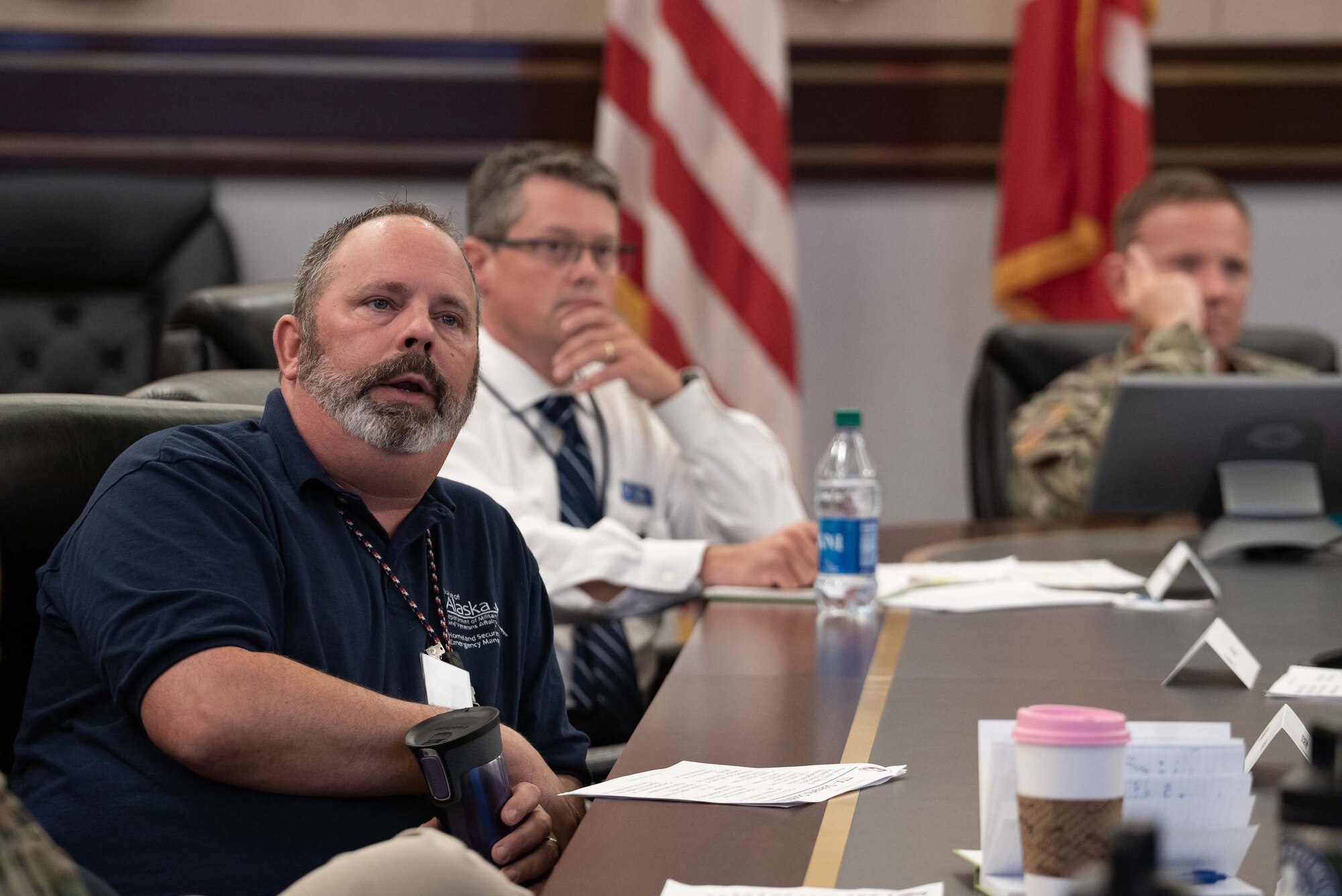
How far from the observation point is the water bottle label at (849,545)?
1.88m

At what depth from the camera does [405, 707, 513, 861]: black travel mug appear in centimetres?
112

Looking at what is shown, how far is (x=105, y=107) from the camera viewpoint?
3740 mm

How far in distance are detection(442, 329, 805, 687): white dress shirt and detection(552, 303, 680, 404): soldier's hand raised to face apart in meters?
0.04

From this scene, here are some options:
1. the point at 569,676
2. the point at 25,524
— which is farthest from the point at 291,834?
the point at 569,676

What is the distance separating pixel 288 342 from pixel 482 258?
0.95 meters

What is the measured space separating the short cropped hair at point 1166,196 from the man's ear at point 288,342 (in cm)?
219

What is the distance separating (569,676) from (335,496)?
30.8 inches

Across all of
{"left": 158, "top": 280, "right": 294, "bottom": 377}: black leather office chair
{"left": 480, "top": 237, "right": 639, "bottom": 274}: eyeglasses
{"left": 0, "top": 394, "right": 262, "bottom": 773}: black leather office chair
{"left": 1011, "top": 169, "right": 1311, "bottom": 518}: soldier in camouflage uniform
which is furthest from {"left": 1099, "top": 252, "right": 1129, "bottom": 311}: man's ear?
{"left": 0, "top": 394, "right": 262, "bottom": 773}: black leather office chair

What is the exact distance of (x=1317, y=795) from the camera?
0.68 m

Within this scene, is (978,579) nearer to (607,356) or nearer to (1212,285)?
(607,356)

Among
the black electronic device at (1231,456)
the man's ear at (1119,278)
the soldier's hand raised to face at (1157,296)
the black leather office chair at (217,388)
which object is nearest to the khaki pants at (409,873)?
the black leather office chair at (217,388)

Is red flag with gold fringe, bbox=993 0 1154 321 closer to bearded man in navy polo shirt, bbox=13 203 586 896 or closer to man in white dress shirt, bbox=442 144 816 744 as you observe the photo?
man in white dress shirt, bbox=442 144 816 744

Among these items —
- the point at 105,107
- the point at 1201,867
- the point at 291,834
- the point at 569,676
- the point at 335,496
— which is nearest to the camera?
the point at 1201,867

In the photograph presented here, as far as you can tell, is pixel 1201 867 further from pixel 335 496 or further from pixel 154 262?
pixel 154 262
